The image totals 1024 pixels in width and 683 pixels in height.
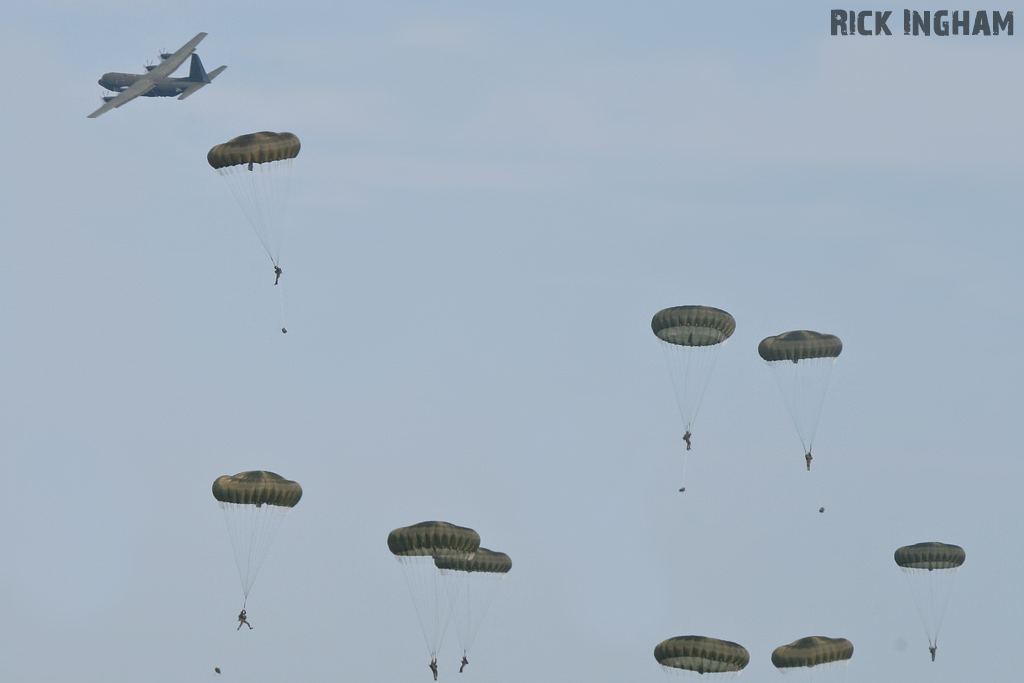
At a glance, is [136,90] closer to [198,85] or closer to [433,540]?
[198,85]

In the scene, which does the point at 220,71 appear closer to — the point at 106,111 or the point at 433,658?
the point at 106,111

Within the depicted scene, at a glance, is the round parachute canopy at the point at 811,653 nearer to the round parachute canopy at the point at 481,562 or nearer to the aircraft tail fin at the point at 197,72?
the round parachute canopy at the point at 481,562

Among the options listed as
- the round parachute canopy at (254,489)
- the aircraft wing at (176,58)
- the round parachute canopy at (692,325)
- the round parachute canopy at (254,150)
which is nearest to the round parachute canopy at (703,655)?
the round parachute canopy at (692,325)

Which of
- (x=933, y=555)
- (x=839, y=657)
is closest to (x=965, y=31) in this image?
(x=933, y=555)

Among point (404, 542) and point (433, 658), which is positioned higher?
point (404, 542)

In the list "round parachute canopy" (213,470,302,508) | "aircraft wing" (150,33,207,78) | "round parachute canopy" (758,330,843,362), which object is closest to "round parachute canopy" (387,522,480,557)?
"round parachute canopy" (213,470,302,508)

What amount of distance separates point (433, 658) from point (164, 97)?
2602 inches

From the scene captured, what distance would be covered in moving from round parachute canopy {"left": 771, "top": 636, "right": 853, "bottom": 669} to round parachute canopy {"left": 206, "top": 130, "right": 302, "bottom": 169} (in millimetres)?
30707

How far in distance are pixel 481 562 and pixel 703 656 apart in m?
10.8

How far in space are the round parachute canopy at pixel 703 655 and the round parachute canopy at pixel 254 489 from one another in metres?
17.0

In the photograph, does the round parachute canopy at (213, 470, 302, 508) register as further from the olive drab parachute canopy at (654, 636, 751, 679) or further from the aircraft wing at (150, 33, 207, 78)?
the aircraft wing at (150, 33, 207, 78)

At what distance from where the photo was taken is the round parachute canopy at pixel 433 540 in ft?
193

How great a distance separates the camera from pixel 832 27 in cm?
7200

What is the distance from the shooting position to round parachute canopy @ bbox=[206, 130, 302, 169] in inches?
2303
